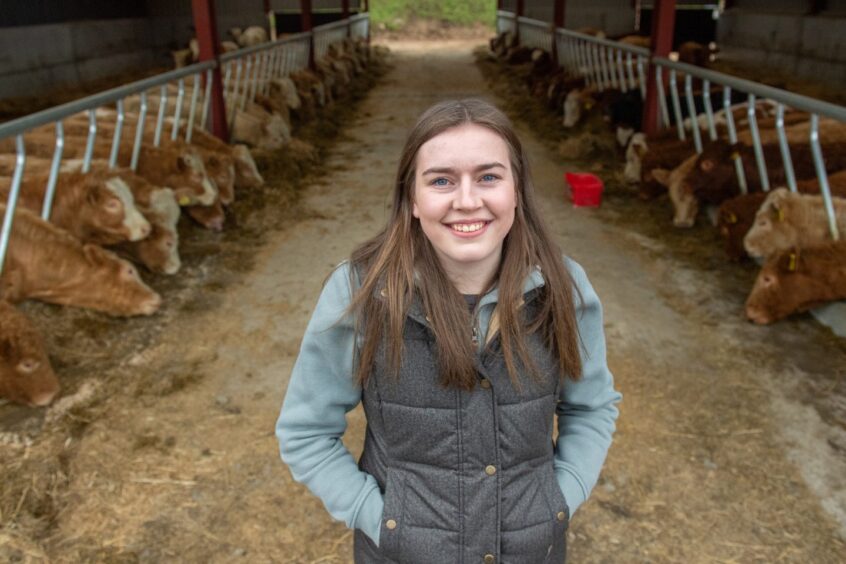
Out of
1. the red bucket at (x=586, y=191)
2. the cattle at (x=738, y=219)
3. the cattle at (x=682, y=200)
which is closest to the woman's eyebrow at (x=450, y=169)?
the cattle at (x=738, y=219)

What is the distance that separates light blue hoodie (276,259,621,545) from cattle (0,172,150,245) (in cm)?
378

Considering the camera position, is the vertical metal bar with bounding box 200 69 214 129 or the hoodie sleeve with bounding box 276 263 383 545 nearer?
the hoodie sleeve with bounding box 276 263 383 545

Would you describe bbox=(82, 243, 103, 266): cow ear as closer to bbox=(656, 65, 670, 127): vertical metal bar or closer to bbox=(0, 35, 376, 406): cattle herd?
bbox=(0, 35, 376, 406): cattle herd

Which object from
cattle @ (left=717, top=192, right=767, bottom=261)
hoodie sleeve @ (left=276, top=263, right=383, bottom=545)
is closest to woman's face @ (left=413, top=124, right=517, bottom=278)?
hoodie sleeve @ (left=276, top=263, right=383, bottom=545)

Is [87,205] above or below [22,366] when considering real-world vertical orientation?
above

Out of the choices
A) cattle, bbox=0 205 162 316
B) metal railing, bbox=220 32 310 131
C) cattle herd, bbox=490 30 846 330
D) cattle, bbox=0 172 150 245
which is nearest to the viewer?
cattle, bbox=0 205 162 316

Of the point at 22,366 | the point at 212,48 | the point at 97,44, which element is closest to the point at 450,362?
the point at 22,366

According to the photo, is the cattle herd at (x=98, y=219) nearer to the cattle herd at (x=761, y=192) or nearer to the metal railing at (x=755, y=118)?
the cattle herd at (x=761, y=192)

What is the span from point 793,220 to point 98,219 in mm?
4711

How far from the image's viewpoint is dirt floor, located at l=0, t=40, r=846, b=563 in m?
2.80

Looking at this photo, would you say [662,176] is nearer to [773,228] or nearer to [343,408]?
[773,228]

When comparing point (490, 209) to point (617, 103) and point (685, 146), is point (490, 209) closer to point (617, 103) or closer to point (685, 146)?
point (685, 146)

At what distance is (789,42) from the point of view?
1368 cm

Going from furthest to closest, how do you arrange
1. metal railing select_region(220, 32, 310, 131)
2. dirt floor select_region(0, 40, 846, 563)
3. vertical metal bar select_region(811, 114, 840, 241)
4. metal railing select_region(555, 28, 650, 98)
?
metal railing select_region(555, 28, 650, 98) < metal railing select_region(220, 32, 310, 131) < vertical metal bar select_region(811, 114, 840, 241) < dirt floor select_region(0, 40, 846, 563)
